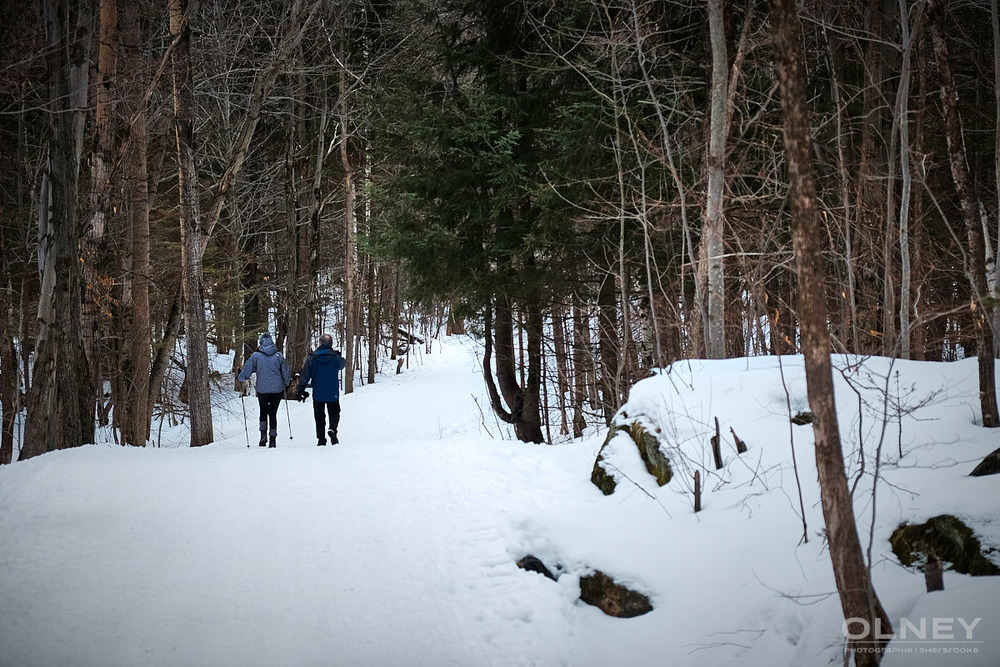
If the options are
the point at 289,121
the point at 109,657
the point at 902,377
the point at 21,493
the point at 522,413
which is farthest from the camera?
the point at 289,121

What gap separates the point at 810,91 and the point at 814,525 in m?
9.89

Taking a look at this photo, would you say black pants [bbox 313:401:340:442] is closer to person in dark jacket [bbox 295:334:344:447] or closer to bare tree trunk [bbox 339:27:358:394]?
person in dark jacket [bbox 295:334:344:447]

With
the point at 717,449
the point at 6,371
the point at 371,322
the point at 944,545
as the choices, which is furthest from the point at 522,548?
the point at 371,322

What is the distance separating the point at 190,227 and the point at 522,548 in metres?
9.18

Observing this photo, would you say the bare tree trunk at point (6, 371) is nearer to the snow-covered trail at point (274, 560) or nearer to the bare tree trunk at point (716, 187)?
the snow-covered trail at point (274, 560)

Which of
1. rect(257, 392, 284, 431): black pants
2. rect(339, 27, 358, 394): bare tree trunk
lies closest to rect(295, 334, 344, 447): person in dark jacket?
rect(257, 392, 284, 431): black pants

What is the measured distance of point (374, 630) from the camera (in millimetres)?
4457

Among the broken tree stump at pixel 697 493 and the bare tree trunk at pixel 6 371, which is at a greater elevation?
the bare tree trunk at pixel 6 371

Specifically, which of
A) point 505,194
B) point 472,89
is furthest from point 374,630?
point 472,89

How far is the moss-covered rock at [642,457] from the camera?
250 inches

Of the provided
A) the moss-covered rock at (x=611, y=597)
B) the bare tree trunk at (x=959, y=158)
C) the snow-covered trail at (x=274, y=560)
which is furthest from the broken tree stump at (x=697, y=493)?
the bare tree trunk at (x=959, y=158)

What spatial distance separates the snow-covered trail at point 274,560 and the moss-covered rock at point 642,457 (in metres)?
0.53

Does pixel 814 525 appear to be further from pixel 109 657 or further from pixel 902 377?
pixel 109 657

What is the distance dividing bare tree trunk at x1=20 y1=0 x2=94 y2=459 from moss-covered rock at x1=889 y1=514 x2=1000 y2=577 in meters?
10.1
